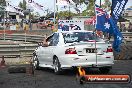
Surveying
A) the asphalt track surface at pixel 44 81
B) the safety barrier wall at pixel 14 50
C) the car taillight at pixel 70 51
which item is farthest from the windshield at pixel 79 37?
the safety barrier wall at pixel 14 50

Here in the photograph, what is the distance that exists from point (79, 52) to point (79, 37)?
84 centimetres

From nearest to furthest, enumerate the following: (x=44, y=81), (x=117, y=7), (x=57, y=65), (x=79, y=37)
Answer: (x=44, y=81)
(x=57, y=65)
(x=79, y=37)
(x=117, y=7)

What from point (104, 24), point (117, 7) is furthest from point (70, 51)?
point (117, 7)

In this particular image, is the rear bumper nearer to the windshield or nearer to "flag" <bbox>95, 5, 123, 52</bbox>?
the windshield

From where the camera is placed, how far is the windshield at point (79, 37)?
44.6 feet

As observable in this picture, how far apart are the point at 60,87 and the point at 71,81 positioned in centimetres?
132

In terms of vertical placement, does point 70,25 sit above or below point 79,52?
above

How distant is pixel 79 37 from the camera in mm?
13766

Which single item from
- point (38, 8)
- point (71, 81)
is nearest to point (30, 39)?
point (38, 8)

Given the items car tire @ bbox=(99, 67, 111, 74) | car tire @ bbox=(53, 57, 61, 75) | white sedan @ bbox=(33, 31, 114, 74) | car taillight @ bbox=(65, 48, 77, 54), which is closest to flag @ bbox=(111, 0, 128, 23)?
white sedan @ bbox=(33, 31, 114, 74)

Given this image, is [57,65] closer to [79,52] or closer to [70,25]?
[79,52]

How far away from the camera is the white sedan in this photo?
13.1 meters

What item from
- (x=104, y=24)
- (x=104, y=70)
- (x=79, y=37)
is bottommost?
(x=104, y=70)

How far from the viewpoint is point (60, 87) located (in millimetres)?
10617
